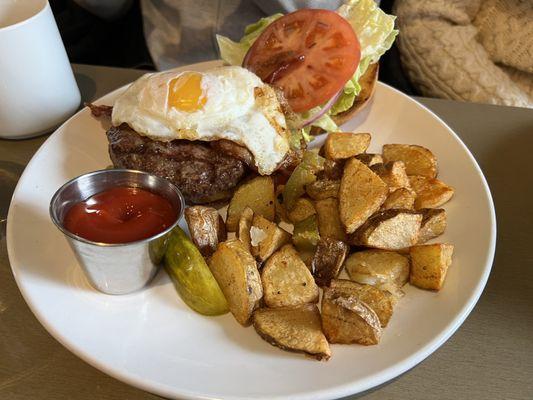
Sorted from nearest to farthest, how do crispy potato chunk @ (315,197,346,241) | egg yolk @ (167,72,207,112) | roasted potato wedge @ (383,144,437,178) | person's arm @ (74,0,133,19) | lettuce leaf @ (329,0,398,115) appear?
crispy potato chunk @ (315,197,346,241)
egg yolk @ (167,72,207,112)
roasted potato wedge @ (383,144,437,178)
lettuce leaf @ (329,0,398,115)
person's arm @ (74,0,133,19)

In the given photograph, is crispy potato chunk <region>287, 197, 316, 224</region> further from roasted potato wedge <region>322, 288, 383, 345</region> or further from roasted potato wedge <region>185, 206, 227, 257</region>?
roasted potato wedge <region>322, 288, 383, 345</region>

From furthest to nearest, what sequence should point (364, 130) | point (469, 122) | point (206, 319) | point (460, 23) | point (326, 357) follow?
point (460, 23)
point (469, 122)
point (364, 130)
point (206, 319)
point (326, 357)

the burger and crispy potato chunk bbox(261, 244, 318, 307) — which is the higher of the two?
the burger

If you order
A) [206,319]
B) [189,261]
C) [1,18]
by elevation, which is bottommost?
[206,319]

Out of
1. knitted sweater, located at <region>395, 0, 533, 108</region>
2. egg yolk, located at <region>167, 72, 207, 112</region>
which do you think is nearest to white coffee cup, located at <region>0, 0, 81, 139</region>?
egg yolk, located at <region>167, 72, 207, 112</region>

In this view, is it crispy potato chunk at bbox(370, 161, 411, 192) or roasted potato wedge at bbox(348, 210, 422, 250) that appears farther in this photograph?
crispy potato chunk at bbox(370, 161, 411, 192)

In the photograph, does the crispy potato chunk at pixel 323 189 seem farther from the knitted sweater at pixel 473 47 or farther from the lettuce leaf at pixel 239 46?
the knitted sweater at pixel 473 47

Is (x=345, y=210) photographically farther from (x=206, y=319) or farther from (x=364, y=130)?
(x=364, y=130)

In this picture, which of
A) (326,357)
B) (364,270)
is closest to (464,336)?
(364,270)
